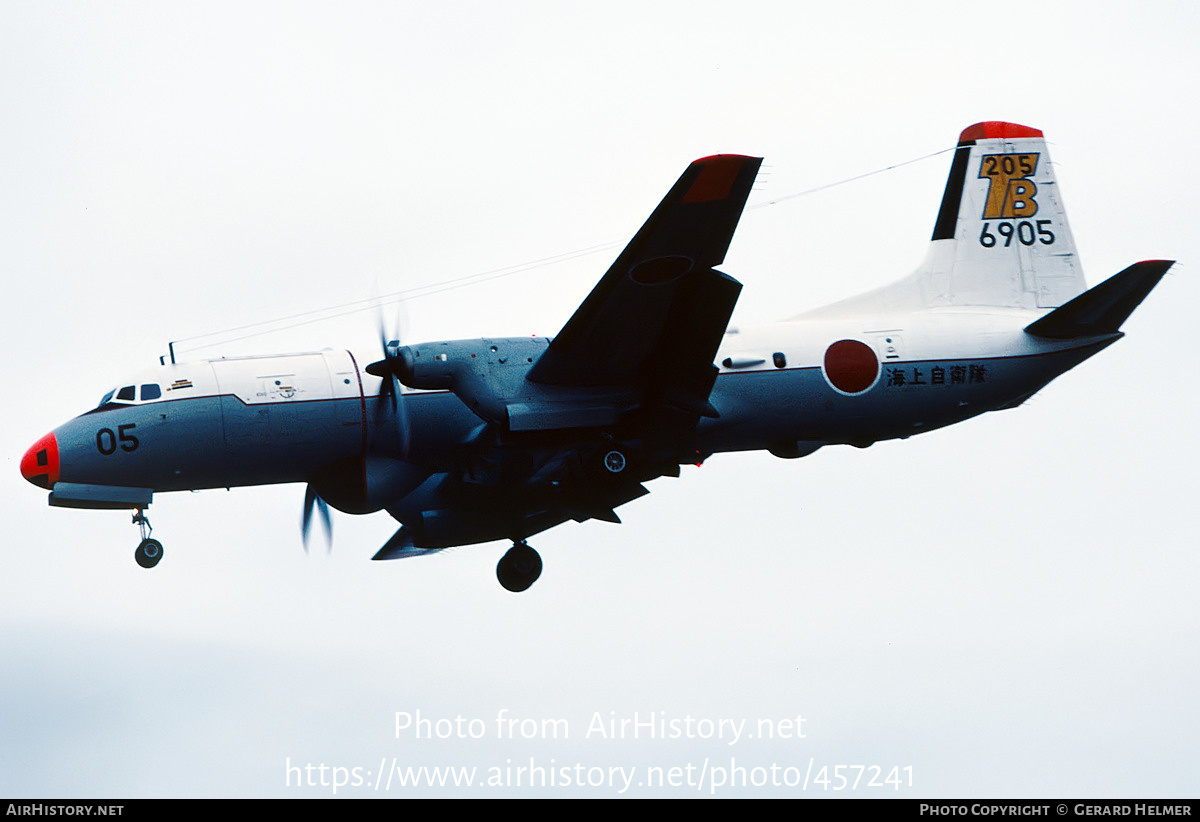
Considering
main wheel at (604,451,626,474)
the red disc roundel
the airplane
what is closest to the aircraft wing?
the airplane

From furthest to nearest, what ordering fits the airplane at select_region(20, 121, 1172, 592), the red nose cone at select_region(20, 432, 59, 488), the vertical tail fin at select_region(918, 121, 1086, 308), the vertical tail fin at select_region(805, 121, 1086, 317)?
1. the vertical tail fin at select_region(918, 121, 1086, 308)
2. the vertical tail fin at select_region(805, 121, 1086, 317)
3. the red nose cone at select_region(20, 432, 59, 488)
4. the airplane at select_region(20, 121, 1172, 592)

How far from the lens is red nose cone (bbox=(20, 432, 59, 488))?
24172 millimetres

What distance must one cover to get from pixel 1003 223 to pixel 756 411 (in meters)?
7.40

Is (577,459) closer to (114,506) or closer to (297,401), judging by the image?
(297,401)

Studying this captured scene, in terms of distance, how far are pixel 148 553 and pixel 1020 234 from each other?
54.8ft

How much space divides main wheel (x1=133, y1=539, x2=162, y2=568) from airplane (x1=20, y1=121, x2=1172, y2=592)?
64mm

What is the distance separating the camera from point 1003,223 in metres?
29.6

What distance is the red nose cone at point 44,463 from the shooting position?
2417 cm

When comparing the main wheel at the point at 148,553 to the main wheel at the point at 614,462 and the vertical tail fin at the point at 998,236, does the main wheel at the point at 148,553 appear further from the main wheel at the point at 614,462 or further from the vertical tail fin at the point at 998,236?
the vertical tail fin at the point at 998,236

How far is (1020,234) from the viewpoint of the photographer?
29531 mm

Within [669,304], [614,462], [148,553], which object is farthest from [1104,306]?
[148,553]

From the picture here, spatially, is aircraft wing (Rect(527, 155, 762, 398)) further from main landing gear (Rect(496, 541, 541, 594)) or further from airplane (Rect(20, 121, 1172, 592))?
main landing gear (Rect(496, 541, 541, 594))
